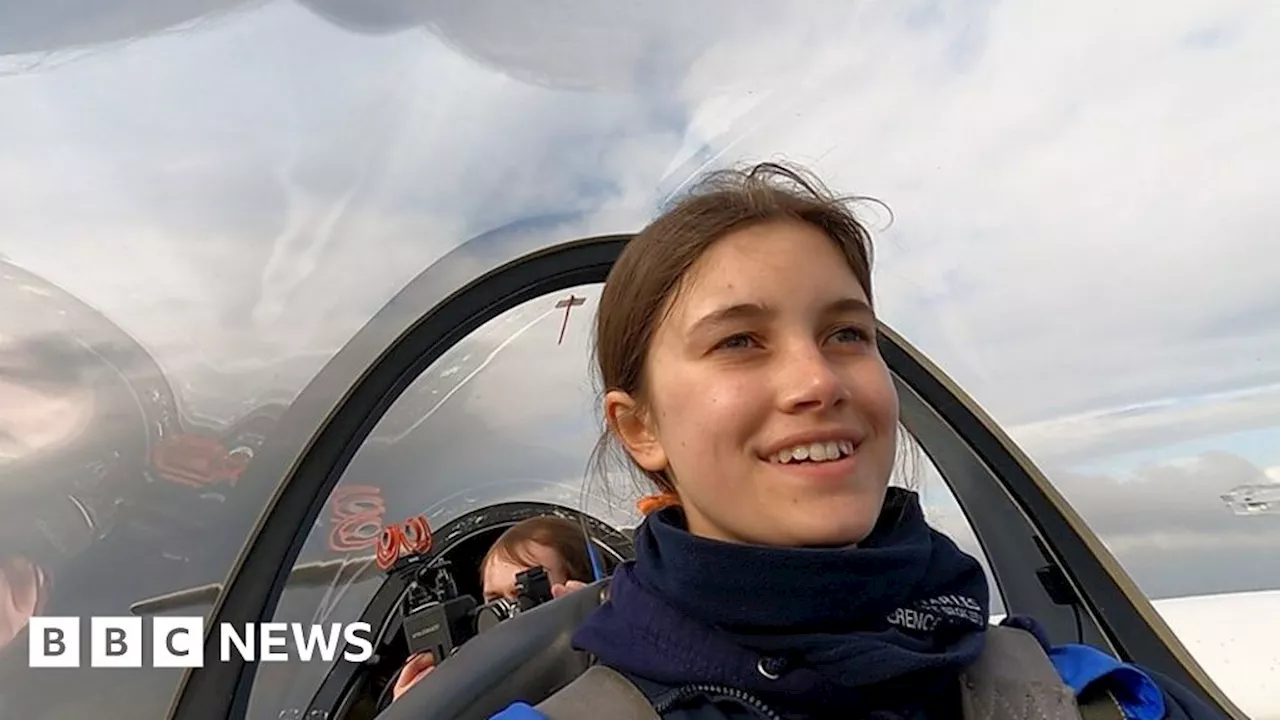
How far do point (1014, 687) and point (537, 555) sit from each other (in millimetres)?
994

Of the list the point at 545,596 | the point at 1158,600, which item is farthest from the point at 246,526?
the point at 1158,600

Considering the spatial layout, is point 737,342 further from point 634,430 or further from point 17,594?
point 17,594

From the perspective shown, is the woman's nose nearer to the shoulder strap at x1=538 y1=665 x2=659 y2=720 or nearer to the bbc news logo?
the shoulder strap at x1=538 y1=665 x2=659 y2=720

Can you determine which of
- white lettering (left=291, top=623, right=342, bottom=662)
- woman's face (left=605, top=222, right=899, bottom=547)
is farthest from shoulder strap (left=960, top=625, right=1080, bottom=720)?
white lettering (left=291, top=623, right=342, bottom=662)

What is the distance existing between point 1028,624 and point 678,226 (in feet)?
1.21

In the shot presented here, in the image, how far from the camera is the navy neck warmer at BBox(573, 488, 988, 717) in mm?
582

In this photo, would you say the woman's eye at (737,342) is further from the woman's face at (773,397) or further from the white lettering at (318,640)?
the white lettering at (318,640)

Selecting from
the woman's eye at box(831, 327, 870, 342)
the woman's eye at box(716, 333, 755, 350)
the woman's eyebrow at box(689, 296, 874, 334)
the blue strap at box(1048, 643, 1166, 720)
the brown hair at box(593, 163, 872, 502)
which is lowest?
the blue strap at box(1048, 643, 1166, 720)

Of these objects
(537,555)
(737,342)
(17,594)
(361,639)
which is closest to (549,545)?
(537,555)

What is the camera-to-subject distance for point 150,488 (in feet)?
4.43

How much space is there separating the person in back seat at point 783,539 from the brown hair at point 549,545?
0.82m

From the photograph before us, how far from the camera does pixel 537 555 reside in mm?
1510

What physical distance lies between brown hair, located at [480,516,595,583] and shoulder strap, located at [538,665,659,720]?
88cm

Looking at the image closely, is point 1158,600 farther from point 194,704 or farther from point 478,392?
point 194,704
